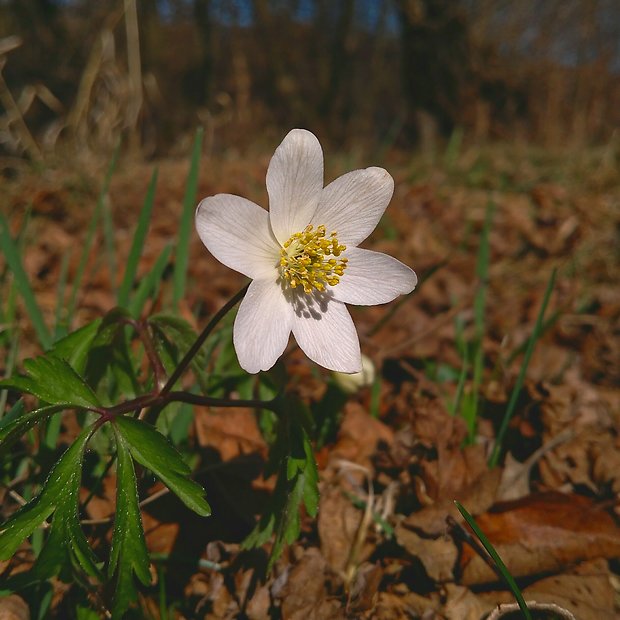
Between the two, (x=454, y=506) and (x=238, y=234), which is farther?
(x=454, y=506)

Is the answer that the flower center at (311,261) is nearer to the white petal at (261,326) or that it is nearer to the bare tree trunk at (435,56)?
the white petal at (261,326)

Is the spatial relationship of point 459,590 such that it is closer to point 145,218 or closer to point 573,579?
point 573,579

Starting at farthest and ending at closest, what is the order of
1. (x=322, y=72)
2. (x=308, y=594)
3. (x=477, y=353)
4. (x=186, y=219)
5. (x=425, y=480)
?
(x=322, y=72)
(x=477, y=353)
(x=186, y=219)
(x=425, y=480)
(x=308, y=594)

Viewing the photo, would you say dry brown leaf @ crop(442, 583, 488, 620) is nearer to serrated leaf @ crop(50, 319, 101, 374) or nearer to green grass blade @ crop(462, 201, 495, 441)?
green grass blade @ crop(462, 201, 495, 441)

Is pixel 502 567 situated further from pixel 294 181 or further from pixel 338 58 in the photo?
pixel 338 58

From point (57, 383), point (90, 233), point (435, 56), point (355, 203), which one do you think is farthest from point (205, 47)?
point (57, 383)

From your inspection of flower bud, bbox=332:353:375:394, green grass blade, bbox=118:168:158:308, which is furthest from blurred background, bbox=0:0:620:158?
flower bud, bbox=332:353:375:394
